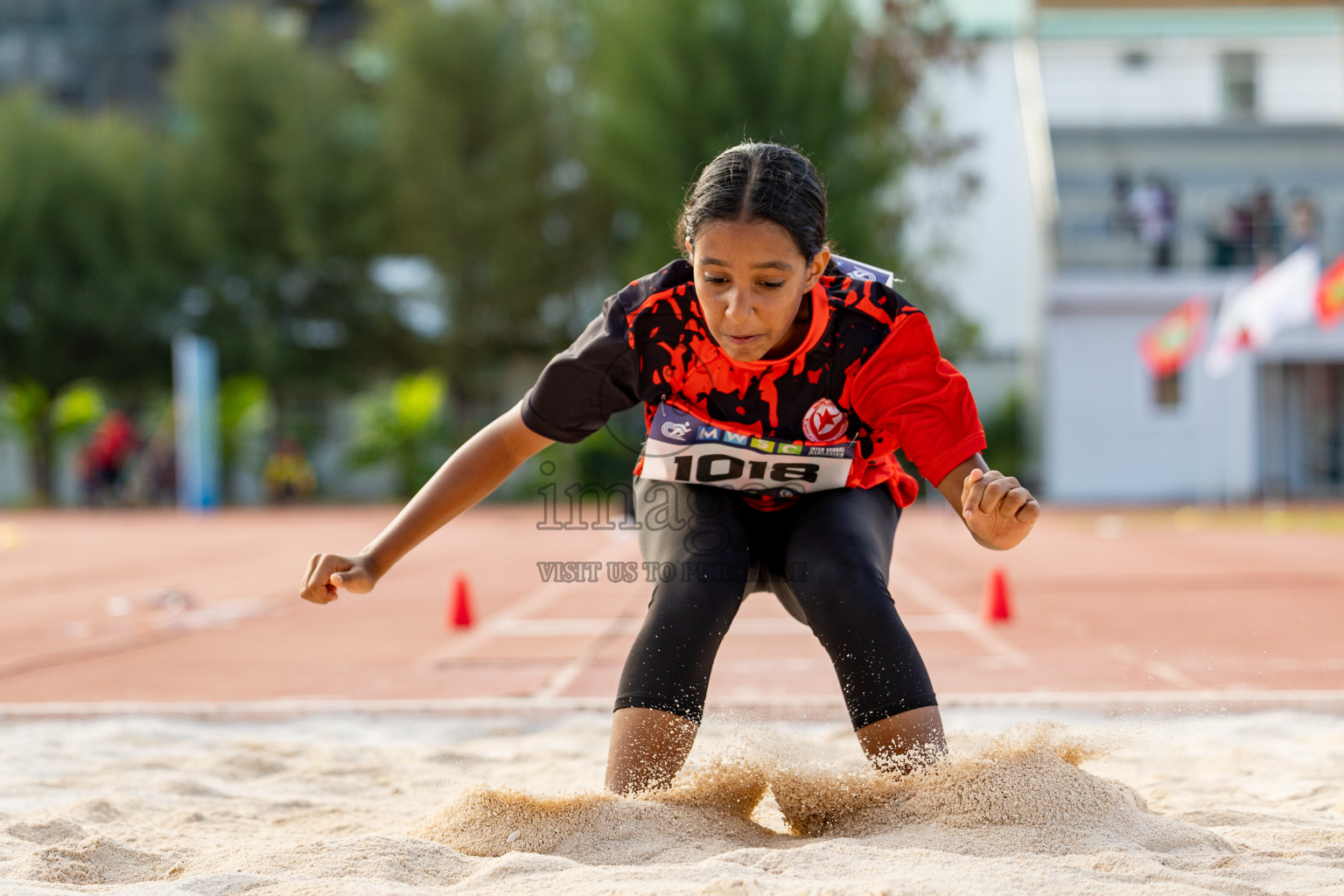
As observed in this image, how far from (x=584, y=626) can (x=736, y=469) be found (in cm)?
424

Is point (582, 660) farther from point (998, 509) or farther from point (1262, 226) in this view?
point (1262, 226)

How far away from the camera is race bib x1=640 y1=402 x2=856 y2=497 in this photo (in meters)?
2.71

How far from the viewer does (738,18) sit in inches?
928

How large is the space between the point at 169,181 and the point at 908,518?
17.7 meters

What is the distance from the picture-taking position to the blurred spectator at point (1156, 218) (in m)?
22.2

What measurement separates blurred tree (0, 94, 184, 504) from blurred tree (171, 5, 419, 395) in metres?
0.83

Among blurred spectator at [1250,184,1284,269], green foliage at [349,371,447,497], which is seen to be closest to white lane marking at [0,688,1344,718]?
green foliage at [349,371,447,497]

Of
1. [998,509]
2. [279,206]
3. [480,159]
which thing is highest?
[480,159]

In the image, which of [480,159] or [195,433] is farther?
[480,159]

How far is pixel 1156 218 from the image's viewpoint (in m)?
22.3

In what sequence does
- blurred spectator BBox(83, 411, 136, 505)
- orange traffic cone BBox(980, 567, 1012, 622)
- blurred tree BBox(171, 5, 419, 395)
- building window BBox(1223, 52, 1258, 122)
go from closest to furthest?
1. orange traffic cone BBox(980, 567, 1012, 622)
2. blurred spectator BBox(83, 411, 136, 505)
3. blurred tree BBox(171, 5, 419, 395)
4. building window BBox(1223, 52, 1258, 122)

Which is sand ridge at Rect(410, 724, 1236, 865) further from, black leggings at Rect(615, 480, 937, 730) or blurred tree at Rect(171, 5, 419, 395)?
blurred tree at Rect(171, 5, 419, 395)

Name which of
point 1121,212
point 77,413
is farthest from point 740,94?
point 77,413

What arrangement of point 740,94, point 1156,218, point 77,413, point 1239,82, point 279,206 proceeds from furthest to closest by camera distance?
point 1239,82 < point 279,206 < point 77,413 < point 740,94 < point 1156,218
